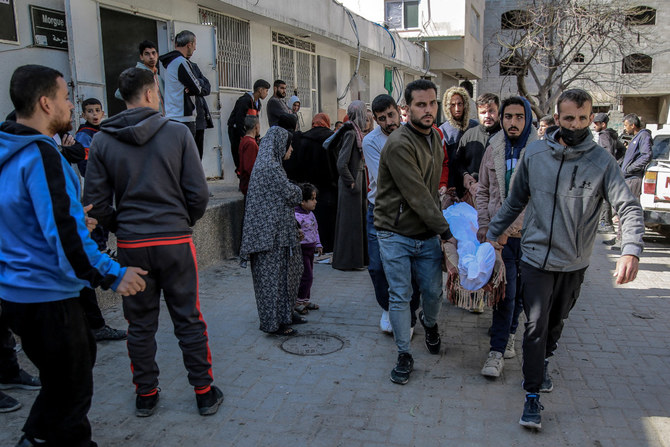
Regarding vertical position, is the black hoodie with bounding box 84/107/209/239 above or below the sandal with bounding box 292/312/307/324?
above

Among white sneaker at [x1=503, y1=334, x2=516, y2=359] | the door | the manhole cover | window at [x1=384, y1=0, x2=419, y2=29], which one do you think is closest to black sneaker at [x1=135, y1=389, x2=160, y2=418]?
the manhole cover

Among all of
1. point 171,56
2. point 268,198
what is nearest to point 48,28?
point 171,56

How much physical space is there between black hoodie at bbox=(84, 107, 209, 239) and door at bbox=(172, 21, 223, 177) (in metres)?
5.31

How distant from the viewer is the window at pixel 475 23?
22845 mm

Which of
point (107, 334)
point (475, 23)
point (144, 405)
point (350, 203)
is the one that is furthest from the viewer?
point (475, 23)

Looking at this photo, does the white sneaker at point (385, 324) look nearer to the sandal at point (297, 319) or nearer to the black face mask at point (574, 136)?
the sandal at point (297, 319)

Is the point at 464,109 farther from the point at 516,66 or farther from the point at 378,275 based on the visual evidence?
the point at 516,66

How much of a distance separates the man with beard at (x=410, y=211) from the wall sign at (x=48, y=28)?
174 inches

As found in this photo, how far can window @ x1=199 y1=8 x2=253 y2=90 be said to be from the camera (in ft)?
31.1

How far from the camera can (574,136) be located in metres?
3.11

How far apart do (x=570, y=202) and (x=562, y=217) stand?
0.10 metres

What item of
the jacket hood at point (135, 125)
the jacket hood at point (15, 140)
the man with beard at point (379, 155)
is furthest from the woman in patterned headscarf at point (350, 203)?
the jacket hood at point (15, 140)

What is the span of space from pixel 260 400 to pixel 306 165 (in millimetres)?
4869

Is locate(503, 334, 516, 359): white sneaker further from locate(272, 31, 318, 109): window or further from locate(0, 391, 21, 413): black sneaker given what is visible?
locate(272, 31, 318, 109): window
